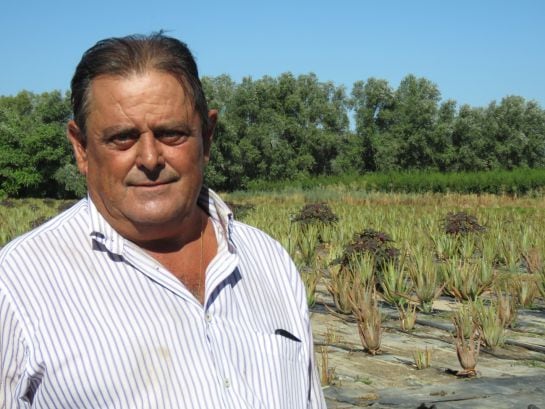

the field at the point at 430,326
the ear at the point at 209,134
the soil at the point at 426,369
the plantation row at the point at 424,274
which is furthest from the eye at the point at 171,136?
the plantation row at the point at 424,274

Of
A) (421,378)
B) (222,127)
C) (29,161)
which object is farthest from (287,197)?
(421,378)

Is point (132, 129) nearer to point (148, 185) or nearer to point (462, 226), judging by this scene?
point (148, 185)

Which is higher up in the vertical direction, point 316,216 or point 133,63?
point 133,63

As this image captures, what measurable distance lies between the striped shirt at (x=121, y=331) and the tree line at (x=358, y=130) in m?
52.2

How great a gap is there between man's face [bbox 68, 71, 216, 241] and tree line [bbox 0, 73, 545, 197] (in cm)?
5223

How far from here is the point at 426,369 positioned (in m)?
5.82

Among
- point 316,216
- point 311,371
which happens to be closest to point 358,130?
point 316,216

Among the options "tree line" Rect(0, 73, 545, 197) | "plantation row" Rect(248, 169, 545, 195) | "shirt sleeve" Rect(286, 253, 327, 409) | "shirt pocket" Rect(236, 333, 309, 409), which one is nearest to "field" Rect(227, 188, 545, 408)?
"shirt sleeve" Rect(286, 253, 327, 409)

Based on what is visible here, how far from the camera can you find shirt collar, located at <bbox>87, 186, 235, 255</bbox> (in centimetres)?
181

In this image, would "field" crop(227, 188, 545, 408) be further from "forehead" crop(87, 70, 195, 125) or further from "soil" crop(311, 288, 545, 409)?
"forehead" crop(87, 70, 195, 125)

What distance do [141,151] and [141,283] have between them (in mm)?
287

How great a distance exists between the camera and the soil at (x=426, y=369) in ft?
15.4

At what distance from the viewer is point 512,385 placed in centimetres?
502

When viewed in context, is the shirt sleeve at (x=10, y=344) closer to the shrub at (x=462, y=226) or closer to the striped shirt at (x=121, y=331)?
the striped shirt at (x=121, y=331)
